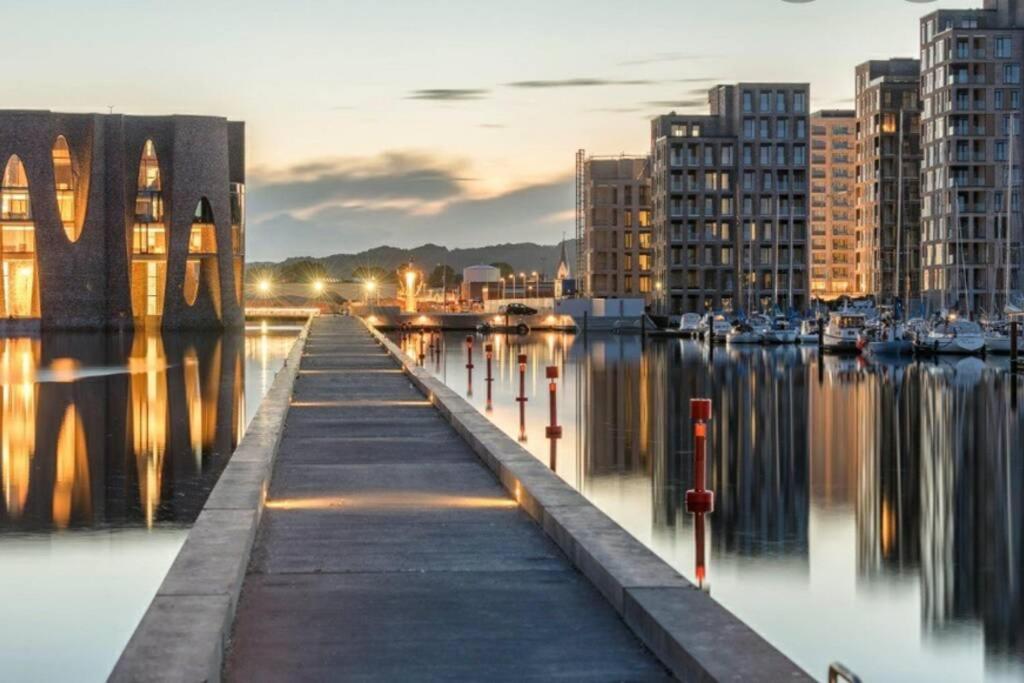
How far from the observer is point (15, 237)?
10425 cm

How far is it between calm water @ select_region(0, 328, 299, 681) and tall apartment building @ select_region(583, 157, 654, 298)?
124 metres

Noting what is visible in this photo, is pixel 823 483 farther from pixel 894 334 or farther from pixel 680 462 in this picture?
pixel 894 334

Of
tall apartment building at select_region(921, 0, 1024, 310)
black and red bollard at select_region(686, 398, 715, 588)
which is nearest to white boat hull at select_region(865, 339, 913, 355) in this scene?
tall apartment building at select_region(921, 0, 1024, 310)

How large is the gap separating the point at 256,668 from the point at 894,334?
7450cm

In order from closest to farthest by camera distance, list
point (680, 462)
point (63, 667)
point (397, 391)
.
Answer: point (63, 667) < point (680, 462) < point (397, 391)

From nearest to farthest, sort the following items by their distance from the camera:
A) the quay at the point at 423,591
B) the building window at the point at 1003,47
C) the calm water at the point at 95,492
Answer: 1. the quay at the point at 423,591
2. the calm water at the point at 95,492
3. the building window at the point at 1003,47

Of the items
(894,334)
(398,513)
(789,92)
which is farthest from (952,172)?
(398,513)

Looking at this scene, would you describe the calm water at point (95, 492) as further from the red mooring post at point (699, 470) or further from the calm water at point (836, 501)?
the calm water at point (836, 501)

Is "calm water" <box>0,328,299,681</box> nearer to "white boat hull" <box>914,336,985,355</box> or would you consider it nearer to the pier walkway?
the pier walkway

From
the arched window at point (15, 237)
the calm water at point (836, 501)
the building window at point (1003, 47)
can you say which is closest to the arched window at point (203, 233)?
the arched window at point (15, 237)

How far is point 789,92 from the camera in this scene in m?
152

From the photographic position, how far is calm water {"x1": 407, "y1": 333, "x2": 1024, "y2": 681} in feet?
46.1

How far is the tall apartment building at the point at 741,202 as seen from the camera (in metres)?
152

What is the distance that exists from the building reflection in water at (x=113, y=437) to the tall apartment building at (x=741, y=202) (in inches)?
3860
